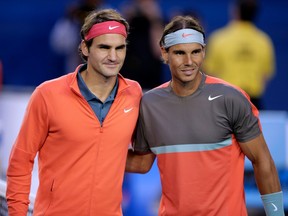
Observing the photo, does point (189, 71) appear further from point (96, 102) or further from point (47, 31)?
point (47, 31)

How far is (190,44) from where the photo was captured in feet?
19.0

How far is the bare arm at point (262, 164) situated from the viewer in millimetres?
5750

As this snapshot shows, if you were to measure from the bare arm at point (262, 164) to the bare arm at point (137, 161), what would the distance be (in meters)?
0.70

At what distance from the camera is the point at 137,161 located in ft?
20.2

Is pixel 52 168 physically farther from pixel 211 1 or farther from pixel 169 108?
pixel 211 1

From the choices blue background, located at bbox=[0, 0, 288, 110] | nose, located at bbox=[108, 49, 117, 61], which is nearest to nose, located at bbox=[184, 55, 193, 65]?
nose, located at bbox=[108, 49, 117, 61]

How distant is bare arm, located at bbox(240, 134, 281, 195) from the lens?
5.75m

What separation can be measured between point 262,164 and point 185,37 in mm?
911

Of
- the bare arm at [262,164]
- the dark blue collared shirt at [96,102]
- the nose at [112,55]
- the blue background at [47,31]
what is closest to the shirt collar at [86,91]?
the dark blue collared shirt at [96,102]

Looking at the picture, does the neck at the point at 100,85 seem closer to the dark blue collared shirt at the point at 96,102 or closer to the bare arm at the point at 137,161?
the dark blue collared shirt at the point at 96,102

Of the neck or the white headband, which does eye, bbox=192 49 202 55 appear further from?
the neck

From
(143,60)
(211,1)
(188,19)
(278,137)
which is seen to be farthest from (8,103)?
(211,1)

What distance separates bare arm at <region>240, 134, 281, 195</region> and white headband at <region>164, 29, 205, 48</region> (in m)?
0.69

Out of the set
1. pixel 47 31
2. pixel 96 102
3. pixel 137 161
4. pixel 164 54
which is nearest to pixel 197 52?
pixel 164 54
